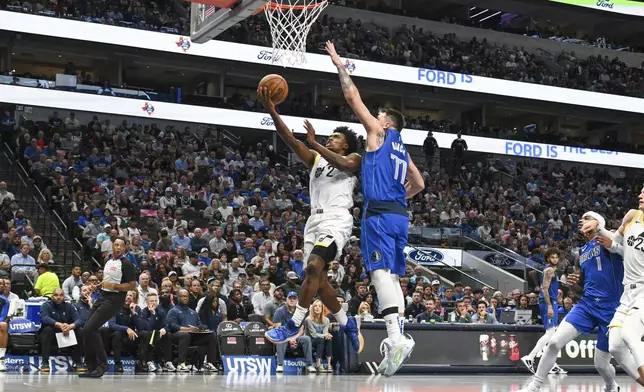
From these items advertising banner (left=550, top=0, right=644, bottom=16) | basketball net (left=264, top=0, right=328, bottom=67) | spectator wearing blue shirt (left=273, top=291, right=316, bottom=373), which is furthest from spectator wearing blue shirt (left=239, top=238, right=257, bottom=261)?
advertising banner (left=550, top=0, right=644, bottom=16)

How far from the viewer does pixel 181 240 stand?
20734 mm

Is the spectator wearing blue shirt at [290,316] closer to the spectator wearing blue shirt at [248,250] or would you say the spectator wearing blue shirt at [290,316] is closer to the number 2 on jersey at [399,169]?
the spectator wearing blue shirt at [248,250]

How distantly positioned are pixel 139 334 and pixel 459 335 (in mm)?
6344

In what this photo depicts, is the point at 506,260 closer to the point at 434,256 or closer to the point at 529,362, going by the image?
the point at 434,256

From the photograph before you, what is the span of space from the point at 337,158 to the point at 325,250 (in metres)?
1.04

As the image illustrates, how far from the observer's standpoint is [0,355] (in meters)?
14.2

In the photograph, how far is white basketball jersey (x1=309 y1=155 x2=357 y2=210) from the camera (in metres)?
9.49

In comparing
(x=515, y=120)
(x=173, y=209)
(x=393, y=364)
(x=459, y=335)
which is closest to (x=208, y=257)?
(x=173, y=209)

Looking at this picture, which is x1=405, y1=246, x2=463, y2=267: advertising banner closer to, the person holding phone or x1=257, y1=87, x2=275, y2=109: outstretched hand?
the person holding phone

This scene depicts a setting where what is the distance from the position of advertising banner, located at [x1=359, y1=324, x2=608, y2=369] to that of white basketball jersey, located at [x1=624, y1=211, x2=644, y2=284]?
751 cm

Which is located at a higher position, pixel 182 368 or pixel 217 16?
pixel 217 16

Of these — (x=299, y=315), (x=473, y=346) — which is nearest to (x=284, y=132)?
(x=299, y=315)

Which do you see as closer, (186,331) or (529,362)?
(186,331)

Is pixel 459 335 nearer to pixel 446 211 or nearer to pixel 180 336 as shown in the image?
pixel 180 336
